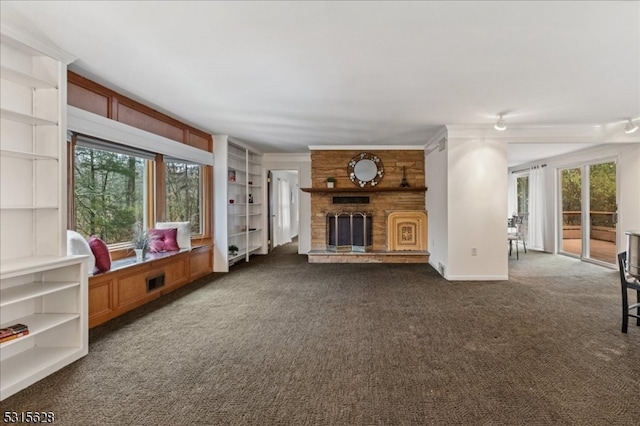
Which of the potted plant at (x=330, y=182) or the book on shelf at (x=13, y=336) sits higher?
the potted plant at (x=330, y=182)

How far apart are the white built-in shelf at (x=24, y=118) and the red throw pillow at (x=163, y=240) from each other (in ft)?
6.82

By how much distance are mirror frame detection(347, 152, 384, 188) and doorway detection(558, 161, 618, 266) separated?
4.06m

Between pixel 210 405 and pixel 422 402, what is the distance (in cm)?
123

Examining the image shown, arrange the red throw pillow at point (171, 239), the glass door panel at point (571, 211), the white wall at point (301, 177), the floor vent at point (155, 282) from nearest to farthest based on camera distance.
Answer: the floor vent at point (155, 282) → the red throw pillow at point (171, 239) → the glass door panel at point (571, 211) → the white wall at point (301, 177)

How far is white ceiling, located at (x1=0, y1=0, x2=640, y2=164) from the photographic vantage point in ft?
6.77

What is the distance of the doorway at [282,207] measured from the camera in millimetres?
8438

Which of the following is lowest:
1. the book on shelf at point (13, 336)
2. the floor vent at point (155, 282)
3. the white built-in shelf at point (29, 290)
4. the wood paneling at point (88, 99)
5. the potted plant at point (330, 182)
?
the floor vent at point (155, 282)

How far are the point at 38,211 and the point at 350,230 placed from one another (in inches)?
204

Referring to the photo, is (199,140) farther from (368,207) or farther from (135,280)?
(368,207)

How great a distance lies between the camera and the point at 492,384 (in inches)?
85.9

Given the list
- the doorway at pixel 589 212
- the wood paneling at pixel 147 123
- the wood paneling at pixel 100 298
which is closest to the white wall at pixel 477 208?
the doorway at pixel 589 212

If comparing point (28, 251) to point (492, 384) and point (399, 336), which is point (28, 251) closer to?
point (399, 336)

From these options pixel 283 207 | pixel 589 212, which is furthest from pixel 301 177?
pixel 589 212

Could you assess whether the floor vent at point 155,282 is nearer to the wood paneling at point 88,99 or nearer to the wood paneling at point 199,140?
the wood paneling at point 88,99
